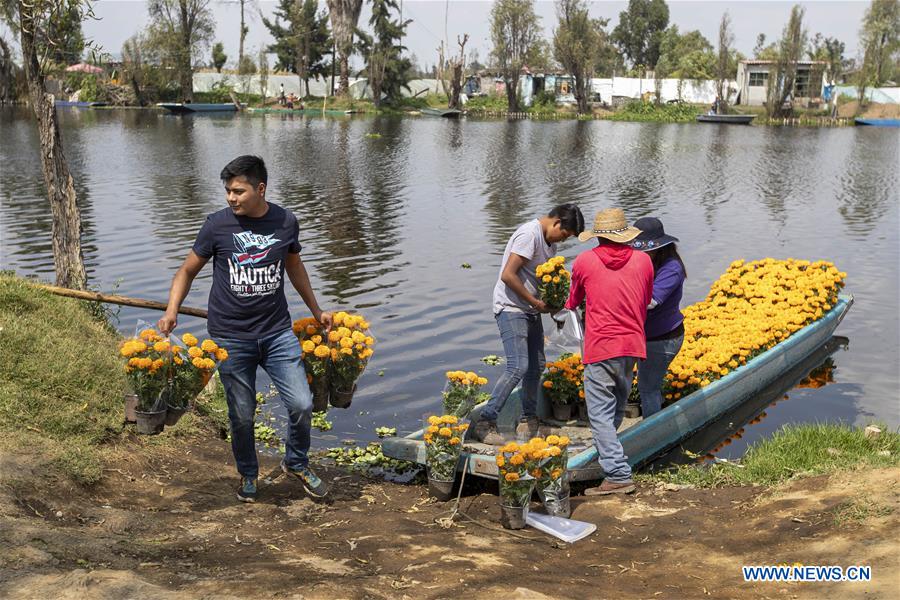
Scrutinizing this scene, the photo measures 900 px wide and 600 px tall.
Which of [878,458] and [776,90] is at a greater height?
[776,90]

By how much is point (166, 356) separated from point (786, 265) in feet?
32.5

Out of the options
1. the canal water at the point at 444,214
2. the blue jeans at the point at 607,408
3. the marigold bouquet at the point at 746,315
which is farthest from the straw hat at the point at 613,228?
the canal water at the point at 444,214

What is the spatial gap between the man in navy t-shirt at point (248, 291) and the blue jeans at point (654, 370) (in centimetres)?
335

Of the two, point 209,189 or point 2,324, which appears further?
point 209,189

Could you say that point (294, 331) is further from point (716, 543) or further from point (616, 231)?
point (716, 543)

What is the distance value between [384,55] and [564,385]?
243 feet

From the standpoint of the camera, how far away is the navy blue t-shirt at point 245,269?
251 inches

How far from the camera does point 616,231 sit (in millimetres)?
7367

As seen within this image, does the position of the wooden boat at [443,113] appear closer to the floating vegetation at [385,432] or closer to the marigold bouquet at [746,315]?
the marigold bouquet at [746,315]

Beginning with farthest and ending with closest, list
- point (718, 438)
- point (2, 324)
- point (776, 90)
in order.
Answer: point (776, 90)
point (718, 438)
point (2, 324)

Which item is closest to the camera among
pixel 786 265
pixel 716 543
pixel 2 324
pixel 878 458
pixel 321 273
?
pixel 716 543

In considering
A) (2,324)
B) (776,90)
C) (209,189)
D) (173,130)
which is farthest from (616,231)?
(776,90)

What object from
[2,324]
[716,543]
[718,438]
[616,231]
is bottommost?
[718,438]

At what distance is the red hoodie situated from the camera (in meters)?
7.26
